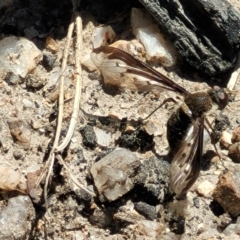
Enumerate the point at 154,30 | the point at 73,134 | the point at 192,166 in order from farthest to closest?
the point at 154,30
the point at 73,134
the point at 192,166

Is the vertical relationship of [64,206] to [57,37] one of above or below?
below

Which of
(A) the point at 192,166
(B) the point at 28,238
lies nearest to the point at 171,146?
(A) the point at 192,166

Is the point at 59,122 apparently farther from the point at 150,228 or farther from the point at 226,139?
the point at 226,139

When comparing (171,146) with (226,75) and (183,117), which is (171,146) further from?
(226,75)

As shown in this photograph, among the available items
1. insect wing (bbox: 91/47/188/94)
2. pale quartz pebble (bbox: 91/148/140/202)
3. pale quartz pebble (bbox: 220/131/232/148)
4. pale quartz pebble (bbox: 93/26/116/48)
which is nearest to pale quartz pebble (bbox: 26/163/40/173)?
pale quartz pebble (bbox: 91/148/140/202)

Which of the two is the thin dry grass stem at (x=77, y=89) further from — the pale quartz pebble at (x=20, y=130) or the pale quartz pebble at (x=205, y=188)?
the pale quartz pebble at (x=205, y=188)

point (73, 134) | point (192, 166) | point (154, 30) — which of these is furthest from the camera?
point (154, 30)

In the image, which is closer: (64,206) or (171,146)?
(64,206)
